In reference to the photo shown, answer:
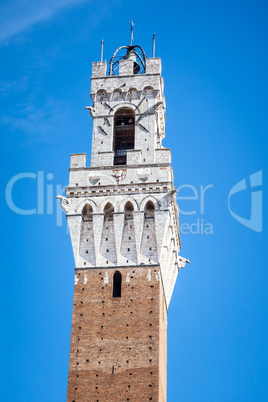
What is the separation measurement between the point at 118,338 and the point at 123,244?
16.3 ft

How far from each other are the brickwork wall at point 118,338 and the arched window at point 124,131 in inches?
338

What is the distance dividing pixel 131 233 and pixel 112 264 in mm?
1922

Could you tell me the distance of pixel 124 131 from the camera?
188 feet

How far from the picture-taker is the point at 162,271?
52094 mm

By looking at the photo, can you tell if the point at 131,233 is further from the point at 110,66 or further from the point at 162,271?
the point at 110,66

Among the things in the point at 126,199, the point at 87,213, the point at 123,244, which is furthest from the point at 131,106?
the point at 123,244

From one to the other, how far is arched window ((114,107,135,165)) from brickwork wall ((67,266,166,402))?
8.58 meters

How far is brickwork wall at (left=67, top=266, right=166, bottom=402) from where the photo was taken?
48625 millimetres

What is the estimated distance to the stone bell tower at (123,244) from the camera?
1933 inches

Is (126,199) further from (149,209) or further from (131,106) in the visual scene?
(131,106)

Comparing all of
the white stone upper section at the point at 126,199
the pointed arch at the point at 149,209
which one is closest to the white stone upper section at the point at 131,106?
the white stone upper section at the point at 126,199

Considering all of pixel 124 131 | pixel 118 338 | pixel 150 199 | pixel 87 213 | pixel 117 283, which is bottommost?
pixel 118 338

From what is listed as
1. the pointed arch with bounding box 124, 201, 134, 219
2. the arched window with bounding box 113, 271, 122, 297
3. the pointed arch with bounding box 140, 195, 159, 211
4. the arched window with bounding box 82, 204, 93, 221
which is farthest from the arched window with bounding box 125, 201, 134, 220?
the arched window with bounding box 113, 271, 122, 297

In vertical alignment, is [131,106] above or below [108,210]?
above
